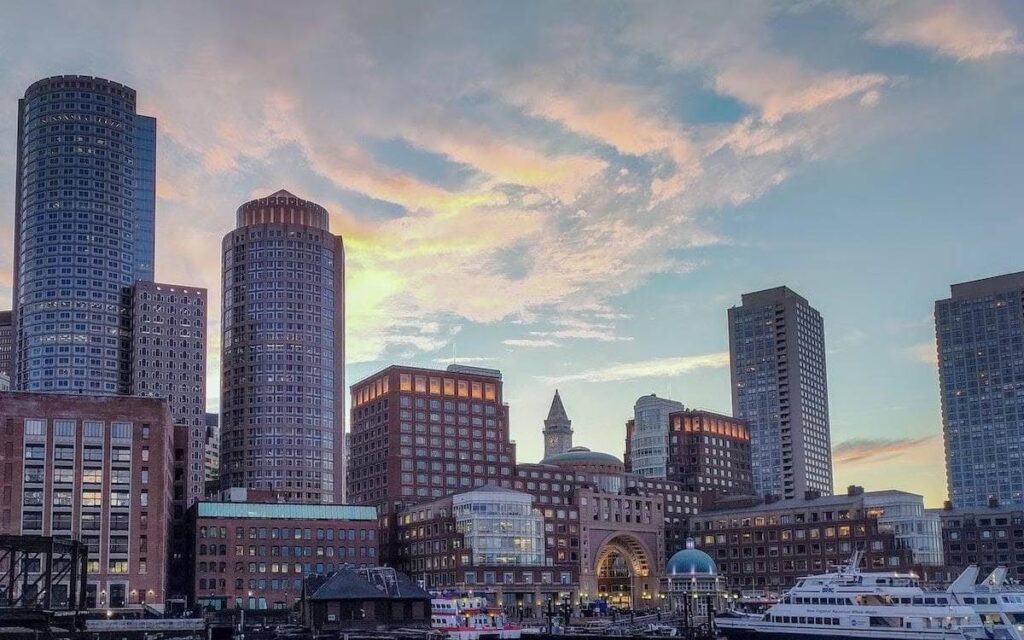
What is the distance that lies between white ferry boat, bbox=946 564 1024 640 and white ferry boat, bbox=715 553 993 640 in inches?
121

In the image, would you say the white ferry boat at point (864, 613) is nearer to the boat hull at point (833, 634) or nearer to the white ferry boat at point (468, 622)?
the boat hull at point (833, 634)

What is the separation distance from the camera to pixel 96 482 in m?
178

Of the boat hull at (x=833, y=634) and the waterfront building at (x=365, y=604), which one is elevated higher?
the waterfront building at (x=365, y=604)

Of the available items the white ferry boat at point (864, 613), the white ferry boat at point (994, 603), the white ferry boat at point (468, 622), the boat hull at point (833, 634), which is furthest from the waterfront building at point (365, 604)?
the white ferry boat at point (994, 603)

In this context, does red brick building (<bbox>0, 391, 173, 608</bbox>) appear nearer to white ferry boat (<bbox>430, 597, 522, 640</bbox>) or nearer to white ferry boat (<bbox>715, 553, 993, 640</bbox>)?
white ferry boat (<bbox>430, 597, 522, 640</bbox>)

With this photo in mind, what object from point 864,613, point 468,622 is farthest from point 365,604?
point 864,613

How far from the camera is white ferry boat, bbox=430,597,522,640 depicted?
509ft

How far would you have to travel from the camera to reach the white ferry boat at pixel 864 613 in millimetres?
131250

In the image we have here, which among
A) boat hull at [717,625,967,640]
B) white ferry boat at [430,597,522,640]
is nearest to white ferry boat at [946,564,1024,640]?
boat hull at [717,625,967,640]

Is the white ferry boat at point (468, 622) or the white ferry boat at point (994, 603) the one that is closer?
the white ferry boat at point (994, 603)

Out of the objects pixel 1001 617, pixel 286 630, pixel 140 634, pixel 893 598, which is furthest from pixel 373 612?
pixel 1001 617

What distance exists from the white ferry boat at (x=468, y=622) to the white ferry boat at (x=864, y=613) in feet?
105

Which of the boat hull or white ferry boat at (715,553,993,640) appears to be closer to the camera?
the boat hull

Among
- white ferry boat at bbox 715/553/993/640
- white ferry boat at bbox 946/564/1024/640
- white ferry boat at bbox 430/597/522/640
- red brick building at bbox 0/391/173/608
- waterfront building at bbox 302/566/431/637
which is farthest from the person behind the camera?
red brick building at bbox 0/391/173/608
